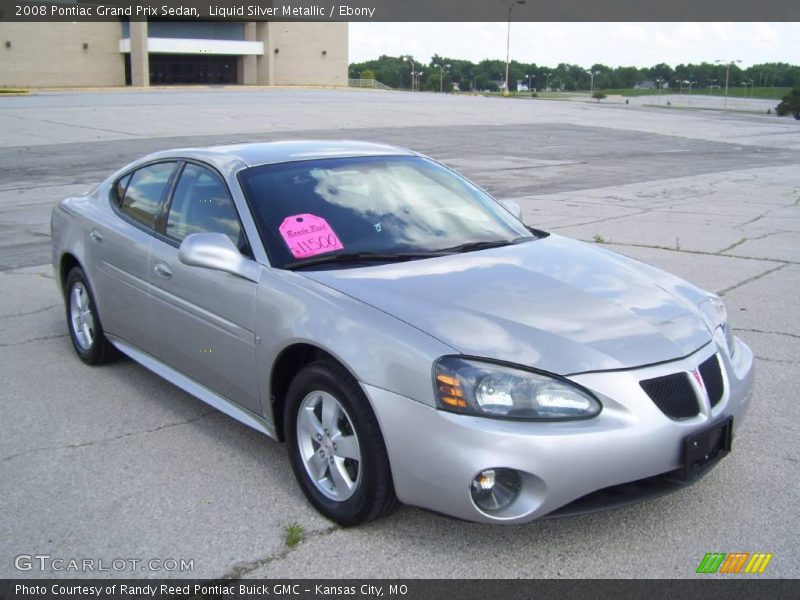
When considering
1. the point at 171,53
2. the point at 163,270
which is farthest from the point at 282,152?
the point at 171,53

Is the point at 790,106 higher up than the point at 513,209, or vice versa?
the point at 790,106

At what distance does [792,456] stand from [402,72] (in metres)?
147

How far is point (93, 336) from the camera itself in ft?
18.6

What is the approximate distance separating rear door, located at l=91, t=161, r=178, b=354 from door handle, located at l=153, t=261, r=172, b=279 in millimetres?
138

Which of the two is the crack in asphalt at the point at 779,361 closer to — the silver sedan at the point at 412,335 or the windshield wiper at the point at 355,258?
the silver sedan at the point at 412,335

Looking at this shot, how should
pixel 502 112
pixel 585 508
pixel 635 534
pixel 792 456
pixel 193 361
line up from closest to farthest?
pixel 585 508
pixel 635 534
pixel 792 456
pixel 193 361
pixel 502 112

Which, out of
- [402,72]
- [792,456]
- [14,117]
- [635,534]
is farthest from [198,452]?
[402,72]

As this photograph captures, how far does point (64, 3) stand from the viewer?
74062 millimetres

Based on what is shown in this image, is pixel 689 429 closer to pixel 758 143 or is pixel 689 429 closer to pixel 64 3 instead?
pixel 758 143

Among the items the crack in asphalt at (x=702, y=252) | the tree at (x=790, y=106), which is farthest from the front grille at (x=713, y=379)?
the tree at (x=790, y=106)

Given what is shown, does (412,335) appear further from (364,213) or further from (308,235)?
(364,213)

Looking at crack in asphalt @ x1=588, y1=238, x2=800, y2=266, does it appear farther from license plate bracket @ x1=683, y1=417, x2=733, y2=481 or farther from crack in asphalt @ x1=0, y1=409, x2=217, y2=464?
crack in asphalt @ x1=0, y1=409, x2=217, y2=464

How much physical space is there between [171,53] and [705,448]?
263ft

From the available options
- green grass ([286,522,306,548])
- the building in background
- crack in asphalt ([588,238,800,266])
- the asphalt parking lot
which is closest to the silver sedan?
green grass ([286,522,306,548])
